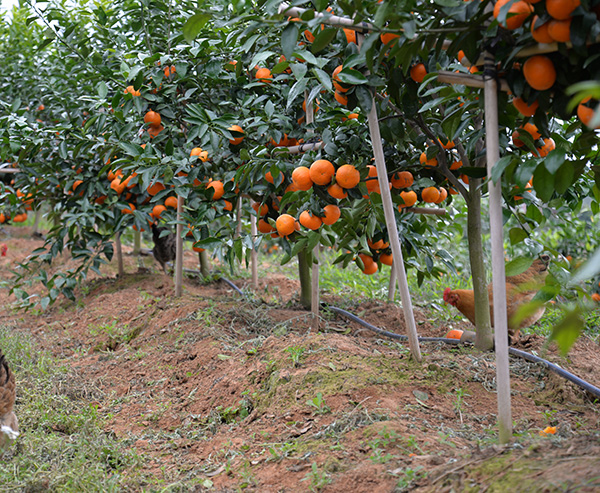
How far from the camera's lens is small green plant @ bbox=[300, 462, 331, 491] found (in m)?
1.49

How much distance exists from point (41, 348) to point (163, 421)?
1469 millimetres

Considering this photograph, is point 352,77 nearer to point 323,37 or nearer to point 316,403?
point 323,37

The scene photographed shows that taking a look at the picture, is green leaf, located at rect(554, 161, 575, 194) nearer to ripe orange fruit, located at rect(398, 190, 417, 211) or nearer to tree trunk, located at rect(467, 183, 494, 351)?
tree trunk, located at rect(467, 183, 494, 351)

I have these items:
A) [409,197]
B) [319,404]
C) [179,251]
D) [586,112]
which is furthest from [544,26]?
[179,251]

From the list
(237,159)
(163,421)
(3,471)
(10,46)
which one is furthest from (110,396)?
(10,46)

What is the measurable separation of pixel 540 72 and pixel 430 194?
3.86 feet

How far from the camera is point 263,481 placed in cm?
160

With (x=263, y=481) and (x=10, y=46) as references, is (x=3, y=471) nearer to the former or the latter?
(x=263, y=481)

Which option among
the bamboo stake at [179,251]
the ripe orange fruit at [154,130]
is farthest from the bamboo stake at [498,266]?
the ripe orange fruit at [154,130]

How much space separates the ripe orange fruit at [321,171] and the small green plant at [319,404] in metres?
0.78

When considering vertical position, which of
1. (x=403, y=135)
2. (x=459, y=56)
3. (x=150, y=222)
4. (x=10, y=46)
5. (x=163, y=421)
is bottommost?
(x=163, y=421)

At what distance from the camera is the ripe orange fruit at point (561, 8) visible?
117cm

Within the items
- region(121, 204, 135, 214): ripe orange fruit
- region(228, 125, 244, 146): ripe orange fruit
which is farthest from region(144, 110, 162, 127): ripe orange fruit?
region(121, 204, 135, 214): ripe orange fruit

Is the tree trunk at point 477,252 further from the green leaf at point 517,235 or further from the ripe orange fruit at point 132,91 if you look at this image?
the ripe orange fruit at point 132,91
